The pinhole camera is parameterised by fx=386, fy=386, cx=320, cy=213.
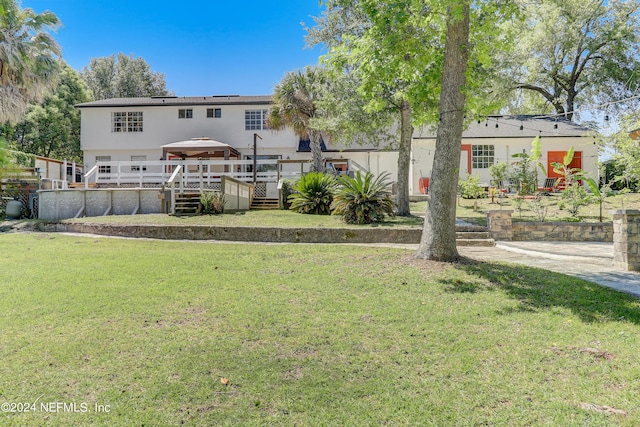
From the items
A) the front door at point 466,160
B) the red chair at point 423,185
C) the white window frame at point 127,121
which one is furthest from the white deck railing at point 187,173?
the front door at point 466,160

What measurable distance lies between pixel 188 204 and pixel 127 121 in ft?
47.8

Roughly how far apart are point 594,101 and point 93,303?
31.8m

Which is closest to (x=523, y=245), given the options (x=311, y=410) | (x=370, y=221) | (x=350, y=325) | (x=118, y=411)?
(x=370, y=221)

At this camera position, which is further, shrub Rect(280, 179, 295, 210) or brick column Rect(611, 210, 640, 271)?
shrub Rect(280, 179, 295, 210)

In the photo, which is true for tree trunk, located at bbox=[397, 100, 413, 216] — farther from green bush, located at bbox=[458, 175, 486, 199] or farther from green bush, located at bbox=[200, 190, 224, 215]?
green bush, located at bbox=[200, 190, 224, 215]

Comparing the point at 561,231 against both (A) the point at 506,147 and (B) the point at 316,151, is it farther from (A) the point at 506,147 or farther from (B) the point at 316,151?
(A) the point at 506,147

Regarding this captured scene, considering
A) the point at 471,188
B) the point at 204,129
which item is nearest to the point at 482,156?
the point at 471,188

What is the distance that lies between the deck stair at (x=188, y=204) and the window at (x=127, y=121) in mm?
13456

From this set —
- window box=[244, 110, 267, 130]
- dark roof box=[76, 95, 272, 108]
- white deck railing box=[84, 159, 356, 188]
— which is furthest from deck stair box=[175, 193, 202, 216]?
dark roof box=[76, 95, 272, 108]

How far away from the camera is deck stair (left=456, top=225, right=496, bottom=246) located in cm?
951

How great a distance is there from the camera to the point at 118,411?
2.43 meters

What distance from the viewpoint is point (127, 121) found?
24109 mm

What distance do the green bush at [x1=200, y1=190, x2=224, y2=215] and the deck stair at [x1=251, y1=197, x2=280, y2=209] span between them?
10.7 ft

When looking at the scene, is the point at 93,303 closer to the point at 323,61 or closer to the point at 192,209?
the point at 323,61
